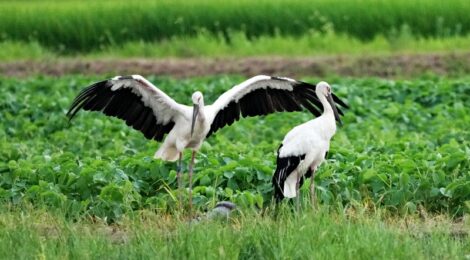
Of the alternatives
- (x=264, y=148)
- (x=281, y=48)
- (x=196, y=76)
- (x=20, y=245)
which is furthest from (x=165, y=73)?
(x=20, y=245)

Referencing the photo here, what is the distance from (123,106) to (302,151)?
1.76m

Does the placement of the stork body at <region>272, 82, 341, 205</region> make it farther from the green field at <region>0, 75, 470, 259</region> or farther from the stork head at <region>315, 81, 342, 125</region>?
the green field at <region>0, 75, 470, 259</region>

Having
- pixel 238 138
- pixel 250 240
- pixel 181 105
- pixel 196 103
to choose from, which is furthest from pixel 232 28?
pixel 250 240

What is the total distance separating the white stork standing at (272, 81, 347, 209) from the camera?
8500mm

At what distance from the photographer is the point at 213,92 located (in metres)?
16.4

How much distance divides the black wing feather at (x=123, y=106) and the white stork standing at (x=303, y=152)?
4.61 ft

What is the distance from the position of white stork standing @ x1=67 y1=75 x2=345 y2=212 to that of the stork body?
2.23 ft

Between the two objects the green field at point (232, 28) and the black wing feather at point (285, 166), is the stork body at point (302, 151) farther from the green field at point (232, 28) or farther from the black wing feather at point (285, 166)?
the green field at point (232, 28)

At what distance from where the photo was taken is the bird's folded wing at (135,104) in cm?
920

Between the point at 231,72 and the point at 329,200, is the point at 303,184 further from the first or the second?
the point at 231,72

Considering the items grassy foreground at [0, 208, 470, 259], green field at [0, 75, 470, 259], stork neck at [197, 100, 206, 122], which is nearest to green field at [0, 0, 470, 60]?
green field at [0, 75, 470, 259]

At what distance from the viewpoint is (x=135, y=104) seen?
31.3ft

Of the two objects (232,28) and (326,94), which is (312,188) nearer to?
(326,94)

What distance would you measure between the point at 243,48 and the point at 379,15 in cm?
258
